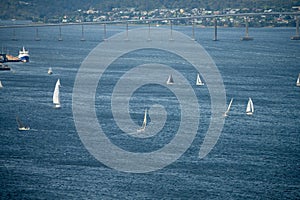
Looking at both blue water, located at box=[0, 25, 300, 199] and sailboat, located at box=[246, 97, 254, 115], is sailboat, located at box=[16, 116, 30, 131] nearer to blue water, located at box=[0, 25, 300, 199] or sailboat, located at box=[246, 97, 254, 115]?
blue water, located at box=[0, 25, 300, 199]

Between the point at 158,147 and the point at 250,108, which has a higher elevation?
the point at 250,108

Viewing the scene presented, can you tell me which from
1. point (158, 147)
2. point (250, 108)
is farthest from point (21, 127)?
point (250, 108)

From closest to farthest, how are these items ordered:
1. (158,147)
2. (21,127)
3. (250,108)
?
(158,147)
(21,127)
(250,108)

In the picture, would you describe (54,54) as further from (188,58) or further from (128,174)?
(128,174)

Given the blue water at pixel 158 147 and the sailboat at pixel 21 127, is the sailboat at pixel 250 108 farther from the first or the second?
the sailboat at pixel 21 127

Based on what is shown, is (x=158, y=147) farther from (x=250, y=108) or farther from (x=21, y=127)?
(x=250, y=108)

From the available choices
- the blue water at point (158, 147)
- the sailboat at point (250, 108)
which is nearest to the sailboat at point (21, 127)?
the blue water at point (158, 147)

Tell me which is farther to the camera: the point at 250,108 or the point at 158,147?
the point at 250,108

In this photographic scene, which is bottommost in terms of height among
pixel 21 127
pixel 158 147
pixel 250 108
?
pixel 158 147

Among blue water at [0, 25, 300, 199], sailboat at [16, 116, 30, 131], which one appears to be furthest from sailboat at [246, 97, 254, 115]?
sailboat at [16, 116, 30, 131]

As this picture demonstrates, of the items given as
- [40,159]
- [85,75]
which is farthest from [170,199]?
[85,75]

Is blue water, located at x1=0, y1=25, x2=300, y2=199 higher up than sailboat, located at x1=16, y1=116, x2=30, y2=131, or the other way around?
sailboat, located at x1=16, y1=116, x2=30, y2=131
